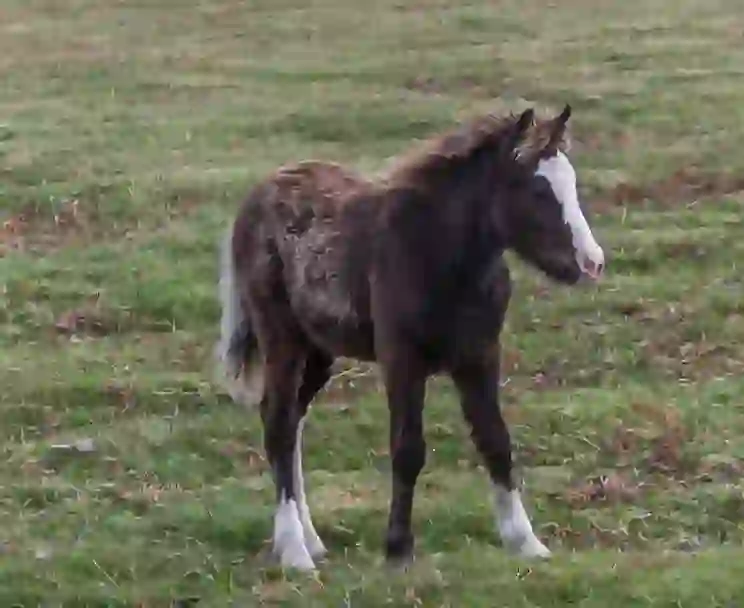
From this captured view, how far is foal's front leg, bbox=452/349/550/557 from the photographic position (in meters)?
6.36

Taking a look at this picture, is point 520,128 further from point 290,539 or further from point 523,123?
point 290,539

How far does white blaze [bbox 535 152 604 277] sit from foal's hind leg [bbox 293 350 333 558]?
5.80 ft

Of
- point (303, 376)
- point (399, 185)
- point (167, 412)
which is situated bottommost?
point (167, 412)

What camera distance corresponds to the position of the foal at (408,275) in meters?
5.80

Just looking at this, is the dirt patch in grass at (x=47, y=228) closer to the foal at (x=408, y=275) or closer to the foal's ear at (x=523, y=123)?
the foal at (x=408, y=275)

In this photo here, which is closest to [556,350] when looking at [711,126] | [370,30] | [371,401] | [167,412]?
[371,401]

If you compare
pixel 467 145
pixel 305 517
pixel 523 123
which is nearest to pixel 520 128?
pixel 523 123

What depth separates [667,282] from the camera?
1145cm

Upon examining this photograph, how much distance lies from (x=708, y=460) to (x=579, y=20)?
57.0ft

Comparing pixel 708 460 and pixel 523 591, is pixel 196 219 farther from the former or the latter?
pixel 523 591

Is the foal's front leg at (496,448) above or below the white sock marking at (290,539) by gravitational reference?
above

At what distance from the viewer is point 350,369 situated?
31.9 ft

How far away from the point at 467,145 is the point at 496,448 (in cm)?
144

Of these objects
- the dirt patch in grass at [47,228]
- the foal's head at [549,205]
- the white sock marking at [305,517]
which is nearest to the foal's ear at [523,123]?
the foal's head at [549,205]
